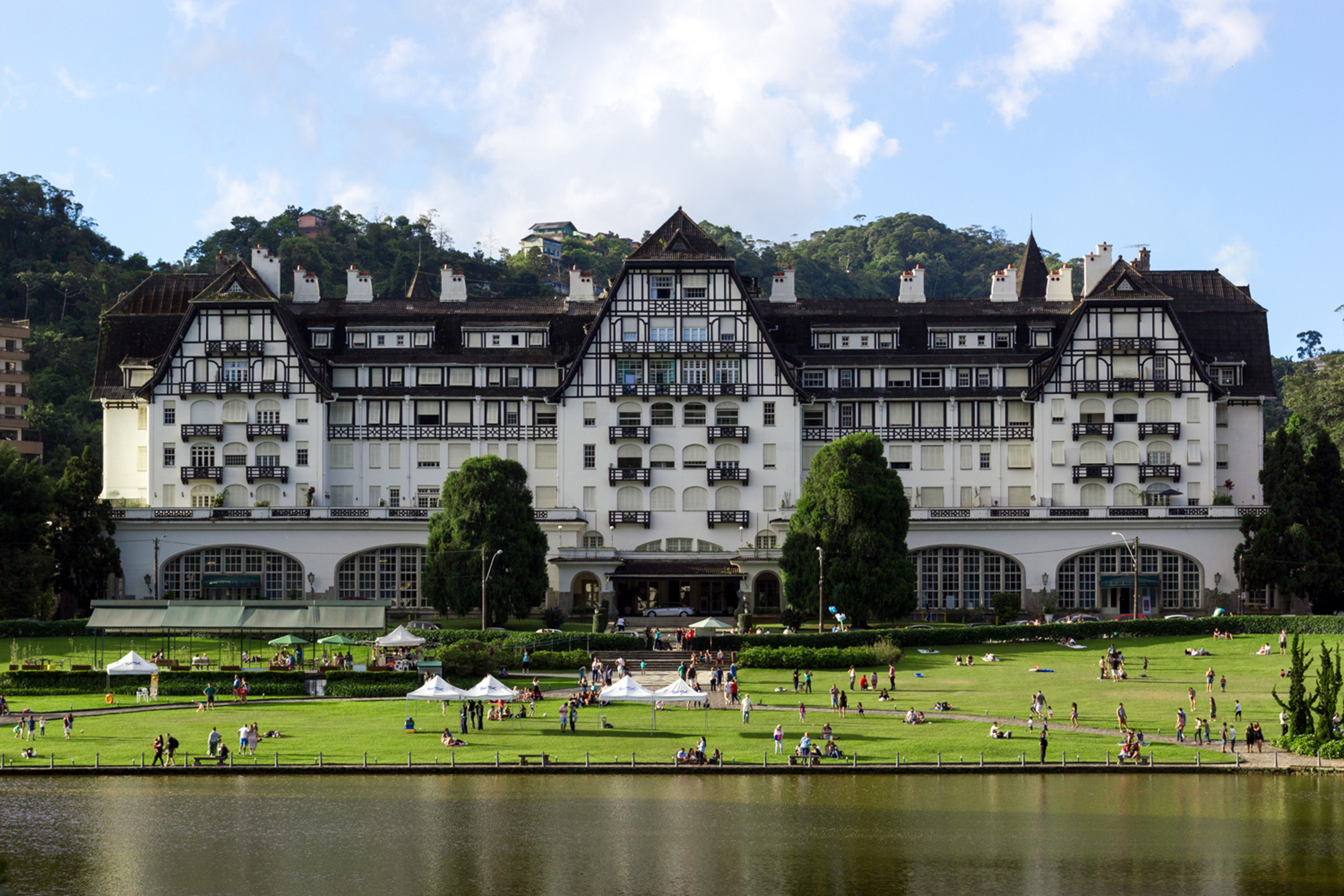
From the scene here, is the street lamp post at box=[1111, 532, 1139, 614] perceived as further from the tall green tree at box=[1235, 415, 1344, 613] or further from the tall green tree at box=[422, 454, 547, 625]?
the tall green tree at box=[422, 454, 547, 625]

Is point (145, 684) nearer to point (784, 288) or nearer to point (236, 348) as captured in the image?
point (236, 348)

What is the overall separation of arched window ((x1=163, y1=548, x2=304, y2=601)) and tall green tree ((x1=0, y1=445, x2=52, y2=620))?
411 inches

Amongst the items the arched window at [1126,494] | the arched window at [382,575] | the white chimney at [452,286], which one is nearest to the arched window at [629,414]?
the arched window at [382,575]

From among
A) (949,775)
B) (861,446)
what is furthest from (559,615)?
(949,775)

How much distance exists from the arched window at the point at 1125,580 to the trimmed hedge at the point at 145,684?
54.2m

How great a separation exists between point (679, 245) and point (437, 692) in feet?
175

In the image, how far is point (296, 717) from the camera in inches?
2653

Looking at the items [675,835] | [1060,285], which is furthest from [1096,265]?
[675,835]

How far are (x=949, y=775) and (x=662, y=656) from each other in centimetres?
3028

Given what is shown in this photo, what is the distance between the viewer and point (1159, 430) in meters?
110

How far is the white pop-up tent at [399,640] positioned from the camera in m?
80.0

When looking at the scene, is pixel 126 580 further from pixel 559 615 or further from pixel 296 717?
pixel 296 717

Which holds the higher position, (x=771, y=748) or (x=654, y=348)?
(x=654, y=348)

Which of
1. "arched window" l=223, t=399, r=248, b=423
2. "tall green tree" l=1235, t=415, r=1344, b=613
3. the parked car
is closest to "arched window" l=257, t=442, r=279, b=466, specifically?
"arched window" l=223, t=399, r=248, b=423
